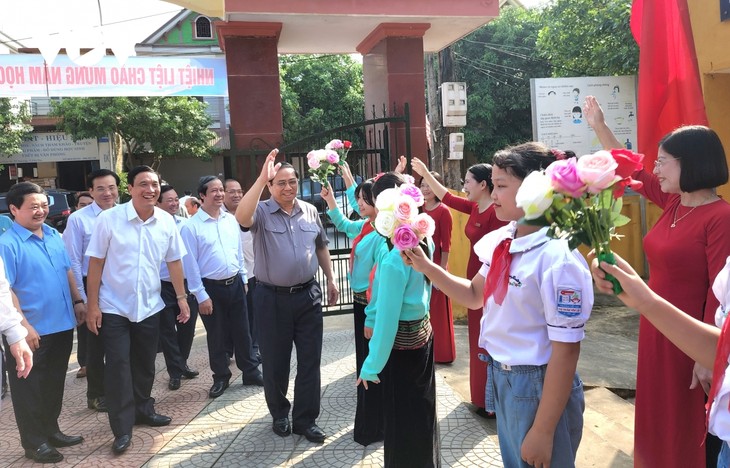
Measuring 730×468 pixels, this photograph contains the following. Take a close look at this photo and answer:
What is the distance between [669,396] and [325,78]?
68.8 ft

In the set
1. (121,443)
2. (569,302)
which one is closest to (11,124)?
(121,443)

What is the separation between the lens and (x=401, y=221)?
207cm

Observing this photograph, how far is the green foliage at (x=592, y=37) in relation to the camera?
10.3 metres

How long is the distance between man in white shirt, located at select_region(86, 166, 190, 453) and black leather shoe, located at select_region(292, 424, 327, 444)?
109 centimetres

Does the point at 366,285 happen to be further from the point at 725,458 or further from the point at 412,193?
the point at 725,458

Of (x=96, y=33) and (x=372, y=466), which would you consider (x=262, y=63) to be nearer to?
(x=96, y=33)

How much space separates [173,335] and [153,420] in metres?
1.01

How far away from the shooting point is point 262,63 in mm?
6469

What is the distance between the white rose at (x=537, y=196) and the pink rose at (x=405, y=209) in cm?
65

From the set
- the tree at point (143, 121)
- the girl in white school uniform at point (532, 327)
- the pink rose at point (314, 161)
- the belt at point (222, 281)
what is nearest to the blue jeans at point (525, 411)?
the girl in white school uniform at point (532, 327)

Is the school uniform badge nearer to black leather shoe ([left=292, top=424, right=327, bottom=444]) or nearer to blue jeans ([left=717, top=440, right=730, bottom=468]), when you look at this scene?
blue jeans ([left=717, top=440, right=730, bottom=468])

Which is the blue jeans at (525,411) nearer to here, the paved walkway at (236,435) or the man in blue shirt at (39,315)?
the paved walkway at (236,435)

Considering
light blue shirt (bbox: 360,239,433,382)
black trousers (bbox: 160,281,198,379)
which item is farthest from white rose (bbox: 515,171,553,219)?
black trousers (bbox: 160,281,198,379)

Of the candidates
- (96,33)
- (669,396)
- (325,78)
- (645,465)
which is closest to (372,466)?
(645,465)
